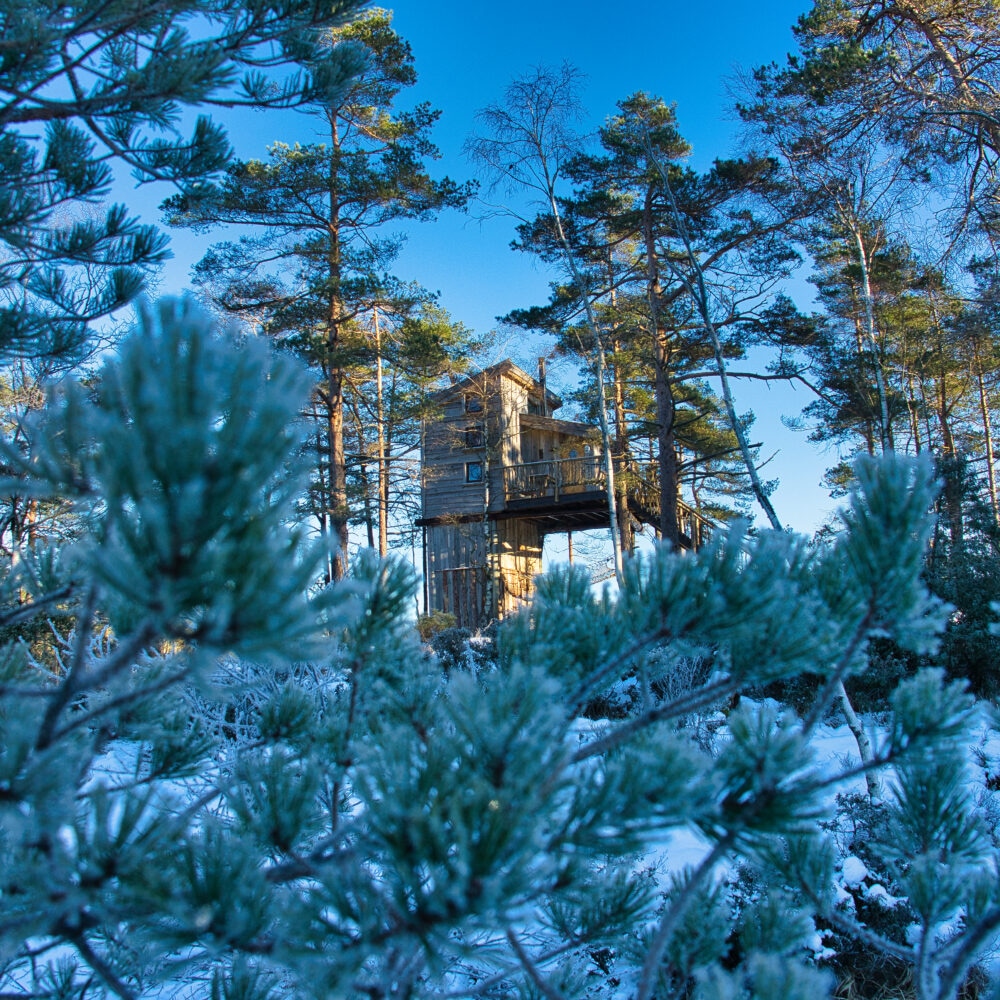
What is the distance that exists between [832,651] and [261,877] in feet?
2.65

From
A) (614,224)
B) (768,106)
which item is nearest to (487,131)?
(614,224)

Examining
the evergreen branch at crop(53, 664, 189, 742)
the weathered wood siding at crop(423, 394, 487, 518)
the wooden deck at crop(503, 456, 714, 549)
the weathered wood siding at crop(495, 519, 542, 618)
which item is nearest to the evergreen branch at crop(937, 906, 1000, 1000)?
the evergreen branch at crop(53, 664, 189, 742)

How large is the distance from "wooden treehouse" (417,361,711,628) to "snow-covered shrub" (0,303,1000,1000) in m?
16.2

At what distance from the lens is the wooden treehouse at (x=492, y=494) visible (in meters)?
18.0

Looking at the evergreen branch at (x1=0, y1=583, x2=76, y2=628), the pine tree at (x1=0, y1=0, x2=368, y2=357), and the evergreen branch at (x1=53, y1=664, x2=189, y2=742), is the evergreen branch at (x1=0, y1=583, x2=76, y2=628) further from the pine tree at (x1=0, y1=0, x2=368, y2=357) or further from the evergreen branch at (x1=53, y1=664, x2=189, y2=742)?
the pine tree at (x1=0, y1=0, x2=368, y2=357)

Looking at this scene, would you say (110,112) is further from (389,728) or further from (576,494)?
(576,494)

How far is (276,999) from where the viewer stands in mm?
1231

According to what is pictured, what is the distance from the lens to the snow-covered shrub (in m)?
0.61

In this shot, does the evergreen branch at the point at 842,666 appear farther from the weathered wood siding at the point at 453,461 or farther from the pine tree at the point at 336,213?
the weathered wood siding at the point at 453,461

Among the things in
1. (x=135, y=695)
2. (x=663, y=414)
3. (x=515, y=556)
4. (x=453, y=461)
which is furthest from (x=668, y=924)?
(x=453, y=461)

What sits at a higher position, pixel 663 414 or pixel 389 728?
pixel 663 414

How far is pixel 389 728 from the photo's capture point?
92 cm

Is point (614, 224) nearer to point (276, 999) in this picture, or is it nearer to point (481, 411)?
point (481, 411)

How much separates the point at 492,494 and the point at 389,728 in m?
17.9
